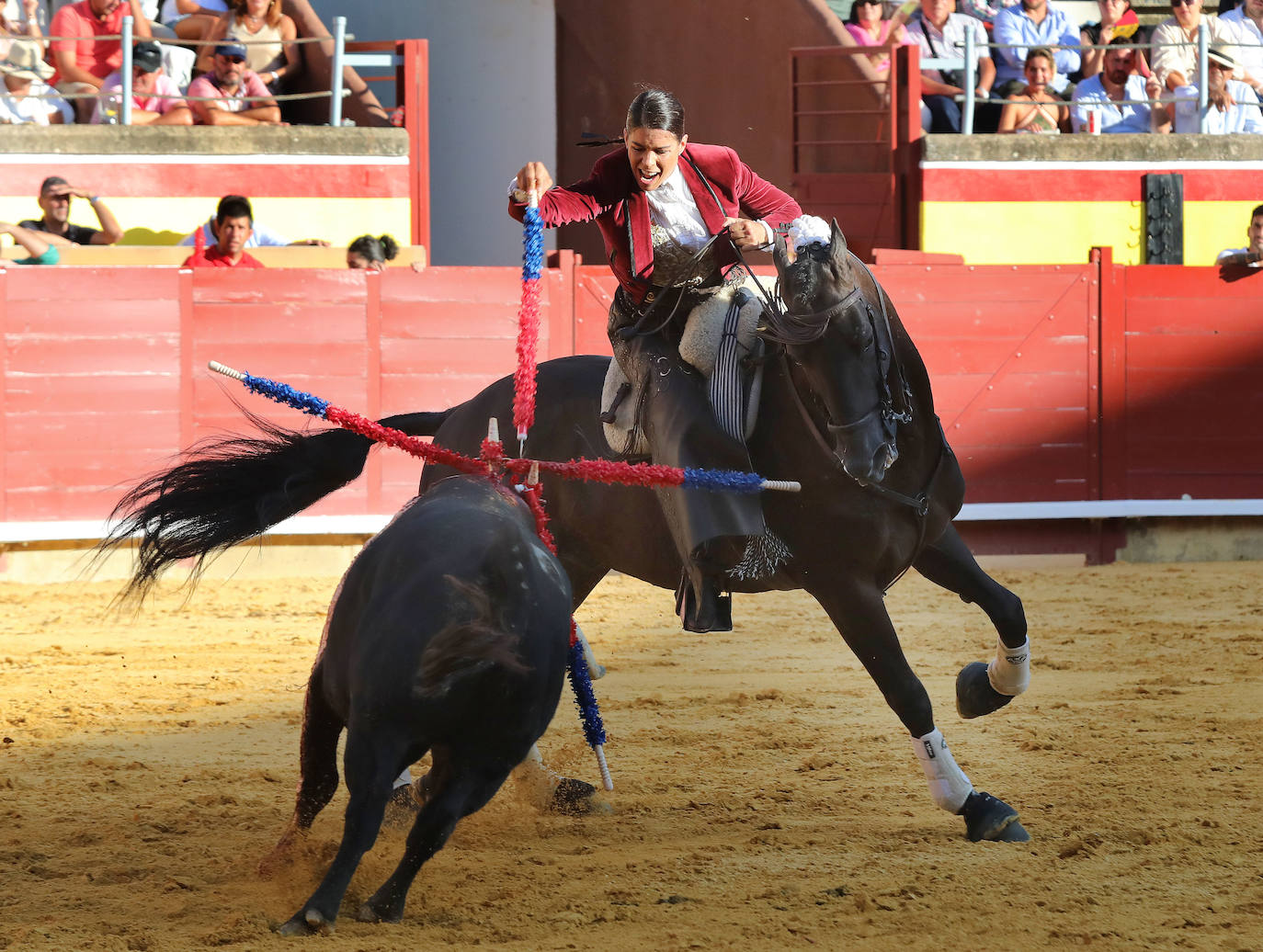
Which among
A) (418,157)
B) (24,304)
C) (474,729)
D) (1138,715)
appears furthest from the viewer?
(418,157)

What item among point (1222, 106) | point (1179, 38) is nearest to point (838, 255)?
point (1222, 106)

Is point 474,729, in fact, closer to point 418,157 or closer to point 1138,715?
point 1138,715

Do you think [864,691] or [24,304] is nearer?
A: [864,691]

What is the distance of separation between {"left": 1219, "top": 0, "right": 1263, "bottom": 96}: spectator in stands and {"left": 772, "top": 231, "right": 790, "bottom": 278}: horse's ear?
904cm

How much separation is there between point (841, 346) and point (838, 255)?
21 centimetres

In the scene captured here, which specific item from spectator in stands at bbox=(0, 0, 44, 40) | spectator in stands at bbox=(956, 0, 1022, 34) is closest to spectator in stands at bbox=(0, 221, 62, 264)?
spectator in stands at bbox=(0, 0, 44, 40)

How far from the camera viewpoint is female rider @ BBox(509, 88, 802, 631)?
3.42m

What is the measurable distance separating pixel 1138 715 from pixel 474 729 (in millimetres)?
2873

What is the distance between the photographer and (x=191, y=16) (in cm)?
1031

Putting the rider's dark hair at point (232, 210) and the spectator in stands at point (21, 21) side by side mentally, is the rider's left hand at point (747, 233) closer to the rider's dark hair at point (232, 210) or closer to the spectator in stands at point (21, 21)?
the rider's dark hair at point (232, 210)

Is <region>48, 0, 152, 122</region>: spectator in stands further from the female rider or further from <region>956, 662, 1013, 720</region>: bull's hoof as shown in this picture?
<region>956, 662, 1013, 720</region>: bull's hoof

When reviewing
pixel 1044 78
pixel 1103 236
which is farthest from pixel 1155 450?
pixel 1044 78

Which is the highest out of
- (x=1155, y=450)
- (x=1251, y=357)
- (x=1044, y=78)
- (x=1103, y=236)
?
(x=1044, y=78)

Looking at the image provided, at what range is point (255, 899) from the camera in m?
2.87
